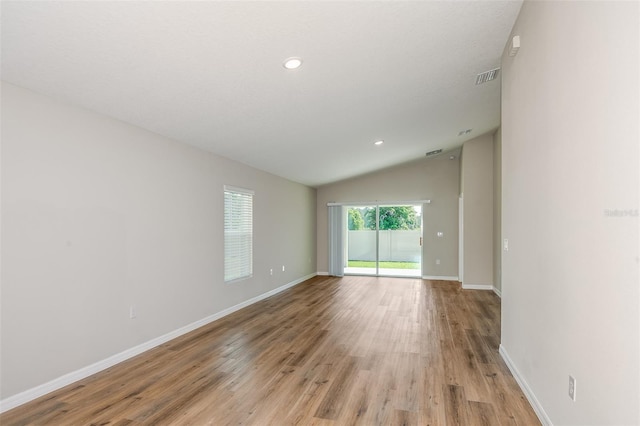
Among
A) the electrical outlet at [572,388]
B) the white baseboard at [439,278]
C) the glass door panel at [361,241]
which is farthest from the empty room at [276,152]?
the glass door panel at [361,241]

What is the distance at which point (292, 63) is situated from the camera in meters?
2.75

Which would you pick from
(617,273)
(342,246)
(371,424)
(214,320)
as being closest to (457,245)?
(342,246)

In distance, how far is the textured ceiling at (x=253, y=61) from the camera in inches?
80.7

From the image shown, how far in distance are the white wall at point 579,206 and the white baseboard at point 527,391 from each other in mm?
53

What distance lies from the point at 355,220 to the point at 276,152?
4400 mm

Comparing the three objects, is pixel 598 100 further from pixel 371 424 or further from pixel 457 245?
pixel 457 245

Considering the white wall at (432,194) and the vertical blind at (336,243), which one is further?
the vertical blind at (336,243)

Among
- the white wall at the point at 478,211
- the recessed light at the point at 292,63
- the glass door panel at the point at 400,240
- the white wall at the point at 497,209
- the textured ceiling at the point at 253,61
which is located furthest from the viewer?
the glass door panel at the point at 400,240

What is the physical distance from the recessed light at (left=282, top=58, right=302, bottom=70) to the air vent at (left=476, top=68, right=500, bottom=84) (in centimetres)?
213

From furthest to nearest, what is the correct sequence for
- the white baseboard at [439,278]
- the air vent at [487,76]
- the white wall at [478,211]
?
the white baseboard at [439,278] < the white wall at [478,211] < the air vent at [487,76]

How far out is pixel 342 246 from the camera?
9.15m

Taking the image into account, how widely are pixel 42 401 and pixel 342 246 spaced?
7.10 m

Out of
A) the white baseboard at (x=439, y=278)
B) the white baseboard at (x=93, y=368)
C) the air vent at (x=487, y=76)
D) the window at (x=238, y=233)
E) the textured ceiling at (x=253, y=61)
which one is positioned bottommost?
the white baseboard at (x=439, y=278)

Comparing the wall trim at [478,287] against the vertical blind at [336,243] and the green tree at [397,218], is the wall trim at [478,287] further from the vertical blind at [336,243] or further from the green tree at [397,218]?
the vertical blind at [336,243]
